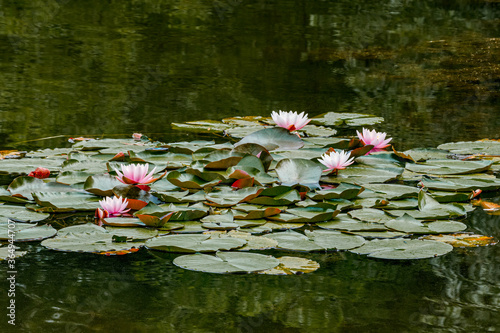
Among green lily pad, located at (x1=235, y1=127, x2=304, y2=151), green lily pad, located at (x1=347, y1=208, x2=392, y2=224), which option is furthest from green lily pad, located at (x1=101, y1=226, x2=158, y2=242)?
green lily pad, located at (x1=235, y1=127, x2=304, y2=151)

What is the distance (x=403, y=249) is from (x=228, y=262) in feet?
1.50

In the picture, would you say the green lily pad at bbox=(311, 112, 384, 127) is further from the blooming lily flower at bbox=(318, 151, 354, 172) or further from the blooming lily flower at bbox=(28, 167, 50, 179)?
the blooming lily flower at bbox=(28, 167, 50, 179)

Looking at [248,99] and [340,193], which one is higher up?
[248,99]

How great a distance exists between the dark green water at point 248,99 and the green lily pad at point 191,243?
38 mm

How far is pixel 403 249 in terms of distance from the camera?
182cm

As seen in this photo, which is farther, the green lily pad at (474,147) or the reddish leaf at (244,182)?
the green lily pad at (474,147)

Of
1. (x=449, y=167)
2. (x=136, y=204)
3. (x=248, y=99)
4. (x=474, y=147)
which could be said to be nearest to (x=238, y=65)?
(x=248, y=99)

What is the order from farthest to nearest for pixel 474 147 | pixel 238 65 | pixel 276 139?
1. pixel 238 65
2. pixel 474 147
3. pixel 276 139

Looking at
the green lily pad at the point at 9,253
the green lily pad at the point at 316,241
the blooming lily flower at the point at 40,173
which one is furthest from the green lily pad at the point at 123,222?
the blooming lily flower at the point at 40,173

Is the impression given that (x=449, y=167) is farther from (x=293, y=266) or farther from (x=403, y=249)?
(x=293, y=266)

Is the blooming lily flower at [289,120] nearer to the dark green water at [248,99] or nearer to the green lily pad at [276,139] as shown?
the green lily pad at [276,139]

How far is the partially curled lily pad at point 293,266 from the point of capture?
1695 millimetres

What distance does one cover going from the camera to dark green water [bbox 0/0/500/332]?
4.94 ft

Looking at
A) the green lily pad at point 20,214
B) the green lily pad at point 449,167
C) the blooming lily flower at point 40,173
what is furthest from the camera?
the green lily pad at point 449,167
